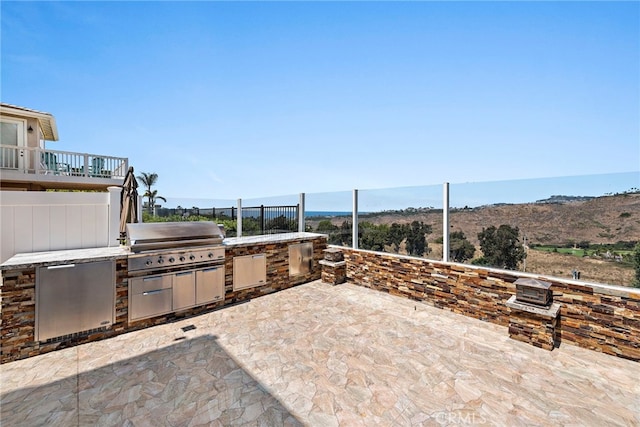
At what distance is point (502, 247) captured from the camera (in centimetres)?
459

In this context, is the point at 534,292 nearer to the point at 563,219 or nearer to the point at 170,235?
the point at 563,219

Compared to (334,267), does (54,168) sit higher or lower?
higher

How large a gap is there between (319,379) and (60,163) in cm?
1222

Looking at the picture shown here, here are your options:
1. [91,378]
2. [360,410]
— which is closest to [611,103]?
[360,410]

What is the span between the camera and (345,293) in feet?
19.6

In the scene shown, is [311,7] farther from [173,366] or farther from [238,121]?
[173,366]

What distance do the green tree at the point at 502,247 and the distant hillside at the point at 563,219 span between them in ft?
0.32

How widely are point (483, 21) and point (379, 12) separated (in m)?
2.23

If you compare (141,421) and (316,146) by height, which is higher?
(316,146)

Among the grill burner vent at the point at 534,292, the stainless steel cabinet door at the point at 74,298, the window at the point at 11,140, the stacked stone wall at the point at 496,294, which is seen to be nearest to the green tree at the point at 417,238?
the stacked stone wall at the point at 496,294

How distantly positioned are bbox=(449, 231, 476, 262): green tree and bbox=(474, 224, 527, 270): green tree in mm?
197

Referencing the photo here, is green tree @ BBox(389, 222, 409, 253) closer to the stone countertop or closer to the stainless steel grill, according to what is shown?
the stainless steel grill

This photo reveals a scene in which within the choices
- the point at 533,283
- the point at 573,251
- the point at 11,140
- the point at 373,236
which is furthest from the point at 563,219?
the point at 11,140

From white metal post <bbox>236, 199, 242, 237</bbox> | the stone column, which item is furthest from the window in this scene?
the stone column
